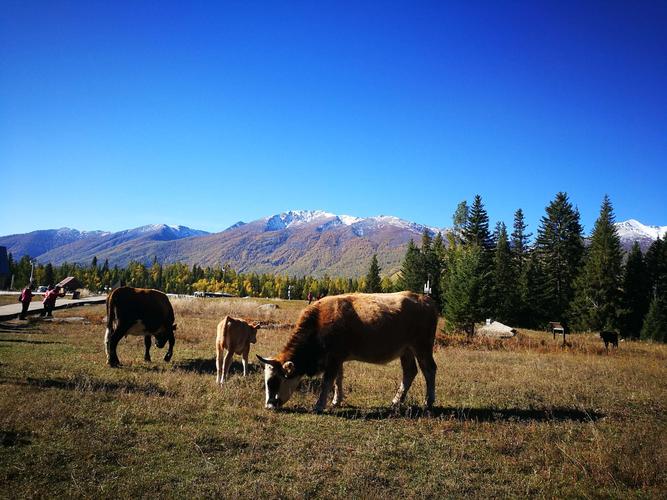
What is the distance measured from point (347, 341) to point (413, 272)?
68137 mm

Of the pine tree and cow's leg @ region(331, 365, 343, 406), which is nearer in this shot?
cow's leg @ region(331, 365, 343, 406)

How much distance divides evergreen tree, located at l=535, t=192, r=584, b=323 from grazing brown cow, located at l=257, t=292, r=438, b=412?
5133 cm

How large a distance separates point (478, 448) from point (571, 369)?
1237 centimetres

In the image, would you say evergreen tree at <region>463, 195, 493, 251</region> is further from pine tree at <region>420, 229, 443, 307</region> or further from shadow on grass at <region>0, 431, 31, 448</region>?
shadow on grass at <region>0, 431, 31, 448</region>

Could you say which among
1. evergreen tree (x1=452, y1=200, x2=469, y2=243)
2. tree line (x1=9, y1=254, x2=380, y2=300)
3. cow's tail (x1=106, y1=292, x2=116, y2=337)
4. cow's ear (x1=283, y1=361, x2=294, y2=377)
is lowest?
tree line (x1=9, y1=254, x2=380, y2=300)

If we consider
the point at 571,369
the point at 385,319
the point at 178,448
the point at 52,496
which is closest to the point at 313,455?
the point at 178,448

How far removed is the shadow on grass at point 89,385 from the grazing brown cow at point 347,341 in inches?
121

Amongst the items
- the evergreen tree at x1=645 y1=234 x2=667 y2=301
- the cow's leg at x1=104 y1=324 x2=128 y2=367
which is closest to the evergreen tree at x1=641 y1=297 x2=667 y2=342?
the evergreen tree at x1=645 y1=234 x2=667 y2=301

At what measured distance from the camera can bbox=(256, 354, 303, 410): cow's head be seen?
32.4ft

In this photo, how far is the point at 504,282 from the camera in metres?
58.6

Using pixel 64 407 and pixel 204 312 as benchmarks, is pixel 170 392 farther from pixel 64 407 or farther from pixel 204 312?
pixel 204 312

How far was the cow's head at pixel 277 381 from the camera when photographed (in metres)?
9.89

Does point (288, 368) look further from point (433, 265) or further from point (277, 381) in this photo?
point (433, 265)

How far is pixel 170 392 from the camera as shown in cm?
1060
